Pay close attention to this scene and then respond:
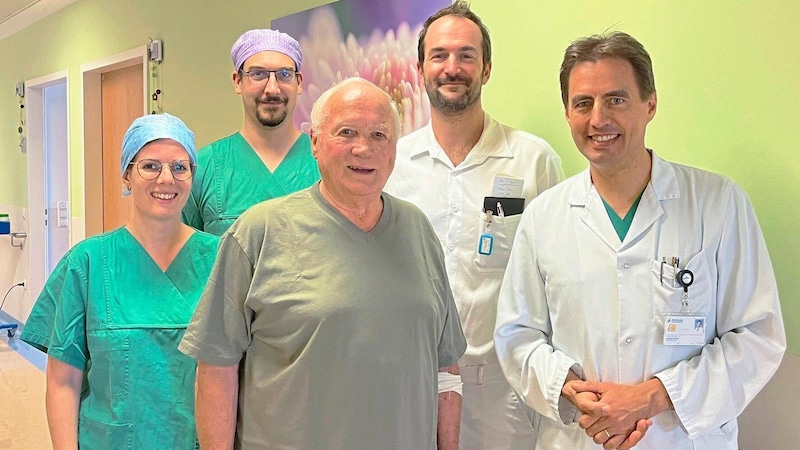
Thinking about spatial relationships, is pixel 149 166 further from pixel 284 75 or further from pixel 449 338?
pixel 449 338

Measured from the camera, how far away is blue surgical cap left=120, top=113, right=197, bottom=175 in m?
1.64

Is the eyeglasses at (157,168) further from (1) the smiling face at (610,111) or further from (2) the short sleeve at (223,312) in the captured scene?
(1) the smiling face at (610,111)

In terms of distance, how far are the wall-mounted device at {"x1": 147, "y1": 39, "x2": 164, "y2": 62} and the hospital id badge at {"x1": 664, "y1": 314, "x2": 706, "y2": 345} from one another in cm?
397

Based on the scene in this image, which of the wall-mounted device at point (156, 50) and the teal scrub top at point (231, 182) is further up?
the wall-mounted device at point (156, 50)

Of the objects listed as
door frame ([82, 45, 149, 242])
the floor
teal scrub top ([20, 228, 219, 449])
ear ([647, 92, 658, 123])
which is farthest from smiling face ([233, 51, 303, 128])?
door frame ([82, 45, 149, 242])

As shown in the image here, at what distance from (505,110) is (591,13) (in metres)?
0.44

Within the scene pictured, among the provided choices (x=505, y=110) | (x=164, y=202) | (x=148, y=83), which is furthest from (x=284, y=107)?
(x=148, y=83)

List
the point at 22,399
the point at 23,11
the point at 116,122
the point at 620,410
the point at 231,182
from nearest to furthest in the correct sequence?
the point at 620,410
the point at 231,182
the point at 22,399
the point at 116,122
the point at 23,11

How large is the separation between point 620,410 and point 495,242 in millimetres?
617

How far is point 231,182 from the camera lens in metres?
2.00

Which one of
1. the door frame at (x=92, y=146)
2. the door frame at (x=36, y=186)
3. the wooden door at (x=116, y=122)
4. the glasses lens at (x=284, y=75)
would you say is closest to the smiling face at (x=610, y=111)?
the glasses lens at (x=284, y=75)

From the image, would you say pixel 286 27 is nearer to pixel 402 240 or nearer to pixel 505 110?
pixel 505 110

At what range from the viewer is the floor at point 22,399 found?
388 cm

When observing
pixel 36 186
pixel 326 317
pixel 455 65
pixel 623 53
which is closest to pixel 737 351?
pixel 623 53
